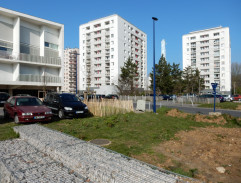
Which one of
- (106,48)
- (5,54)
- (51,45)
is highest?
(106,48)

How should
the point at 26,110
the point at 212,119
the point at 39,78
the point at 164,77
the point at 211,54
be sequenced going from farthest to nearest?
the point at 211,54
the point at 164,77
the point at 39,78
the point at 212,119
the point at 26,110

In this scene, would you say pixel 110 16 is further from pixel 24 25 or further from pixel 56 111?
pixel 56 111

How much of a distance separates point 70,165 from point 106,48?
62277 mm

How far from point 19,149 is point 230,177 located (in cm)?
557

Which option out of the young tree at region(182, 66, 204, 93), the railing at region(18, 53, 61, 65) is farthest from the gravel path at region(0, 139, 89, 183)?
the young tree at region(182, 66, 204, 93)

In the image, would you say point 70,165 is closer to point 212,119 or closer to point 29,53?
point 212,119

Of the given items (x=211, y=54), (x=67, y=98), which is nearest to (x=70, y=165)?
(x=67, y=98)

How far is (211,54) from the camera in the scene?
74938mm

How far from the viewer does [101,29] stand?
64312mm

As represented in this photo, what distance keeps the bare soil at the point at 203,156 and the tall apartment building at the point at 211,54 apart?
70.9m

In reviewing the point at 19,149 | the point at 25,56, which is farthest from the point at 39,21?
the point at 19,149

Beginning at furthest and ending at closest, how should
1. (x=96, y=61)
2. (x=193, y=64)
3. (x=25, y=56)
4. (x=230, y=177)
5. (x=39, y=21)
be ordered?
(x=193, y=64)
(x=96, y=61)
(x=39, y=21)
(x=25, y=56)
(x=230, y=177)

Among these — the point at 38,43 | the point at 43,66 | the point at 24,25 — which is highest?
the point at 24,25

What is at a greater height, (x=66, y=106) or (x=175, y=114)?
(x=66, y=106)
